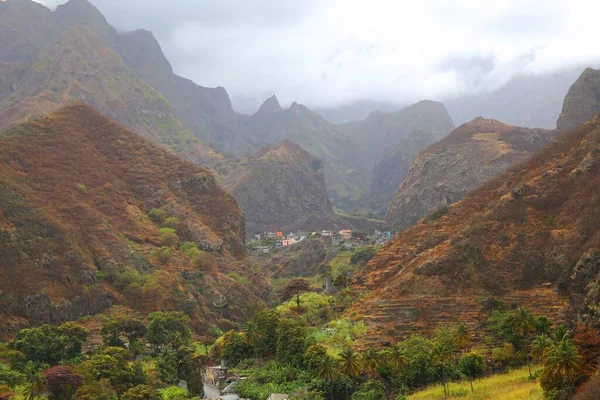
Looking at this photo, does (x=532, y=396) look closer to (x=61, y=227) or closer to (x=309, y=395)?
(x=309, y=395)

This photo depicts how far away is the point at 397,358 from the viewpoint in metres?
55.1

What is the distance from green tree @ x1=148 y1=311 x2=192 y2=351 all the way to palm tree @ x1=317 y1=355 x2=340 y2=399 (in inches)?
1129

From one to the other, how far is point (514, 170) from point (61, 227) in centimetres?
7325

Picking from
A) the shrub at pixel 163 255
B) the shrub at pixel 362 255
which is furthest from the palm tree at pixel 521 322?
the shrub at pixel 362 255

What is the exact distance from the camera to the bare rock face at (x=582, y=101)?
16112cm

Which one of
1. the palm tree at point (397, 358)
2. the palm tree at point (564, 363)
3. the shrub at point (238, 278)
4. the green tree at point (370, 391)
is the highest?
the shrub at point (238, 278)

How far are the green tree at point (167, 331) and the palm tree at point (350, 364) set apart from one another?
30.6 metres

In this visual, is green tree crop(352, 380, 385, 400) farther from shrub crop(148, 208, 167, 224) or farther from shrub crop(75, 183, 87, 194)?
shrub crop(75, 183, 87, 194)

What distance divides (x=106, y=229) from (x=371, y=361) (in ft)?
219

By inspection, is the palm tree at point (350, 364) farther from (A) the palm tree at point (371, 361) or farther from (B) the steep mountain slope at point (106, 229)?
(B) the steep mountain slope at point (106, 229)

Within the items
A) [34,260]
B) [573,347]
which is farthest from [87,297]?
[573,347]

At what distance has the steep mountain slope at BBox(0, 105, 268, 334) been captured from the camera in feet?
291

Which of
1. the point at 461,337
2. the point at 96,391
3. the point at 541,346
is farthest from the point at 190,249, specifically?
the point at 541,346

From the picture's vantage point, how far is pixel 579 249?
64.4 m
